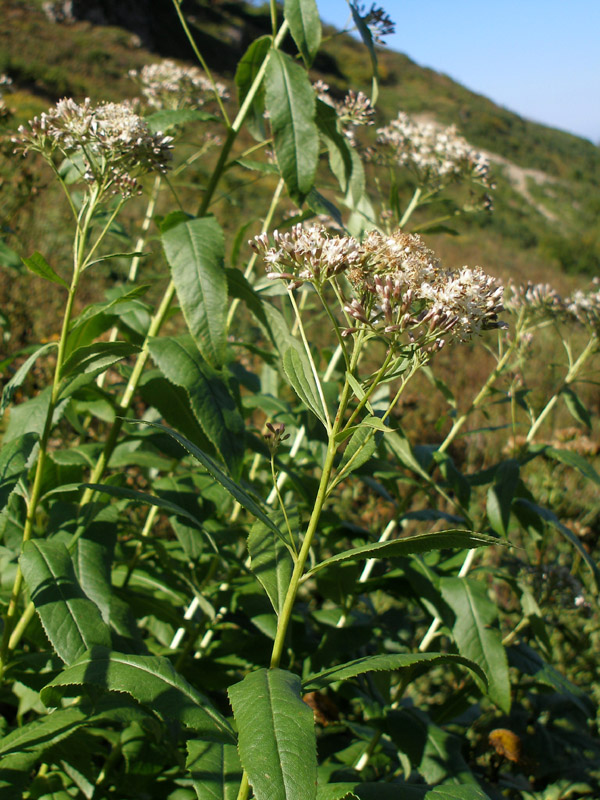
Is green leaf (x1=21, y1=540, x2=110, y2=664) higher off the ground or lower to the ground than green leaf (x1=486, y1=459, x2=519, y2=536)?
lower

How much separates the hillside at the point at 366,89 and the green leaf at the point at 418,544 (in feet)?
9.62

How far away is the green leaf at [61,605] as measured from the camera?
1.41 m

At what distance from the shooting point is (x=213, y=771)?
1155mm

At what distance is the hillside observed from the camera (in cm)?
2061

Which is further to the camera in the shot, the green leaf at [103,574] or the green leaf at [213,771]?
the green leaf at [103,574]

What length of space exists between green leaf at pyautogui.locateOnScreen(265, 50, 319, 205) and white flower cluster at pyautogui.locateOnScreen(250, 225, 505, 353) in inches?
14.4

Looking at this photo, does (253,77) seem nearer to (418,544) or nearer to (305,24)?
(305,24)

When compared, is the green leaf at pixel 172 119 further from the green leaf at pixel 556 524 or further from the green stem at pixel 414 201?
the green leaf at pixel 556 524

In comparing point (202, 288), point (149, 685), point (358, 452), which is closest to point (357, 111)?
point (202, 288)

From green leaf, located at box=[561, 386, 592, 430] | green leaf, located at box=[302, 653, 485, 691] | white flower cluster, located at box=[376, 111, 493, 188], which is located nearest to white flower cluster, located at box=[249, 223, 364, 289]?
green leaf, located at box=[302, 653, 485, 691]

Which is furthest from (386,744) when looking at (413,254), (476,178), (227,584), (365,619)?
(476,178)

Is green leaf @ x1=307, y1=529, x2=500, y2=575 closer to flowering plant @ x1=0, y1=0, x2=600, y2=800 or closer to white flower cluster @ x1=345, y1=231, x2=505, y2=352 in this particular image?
flowering plant @ x1=0, y1=0, x2=600, y2=800

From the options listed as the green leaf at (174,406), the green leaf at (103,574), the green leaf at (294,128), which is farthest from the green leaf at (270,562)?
the green leaf at (294,128)

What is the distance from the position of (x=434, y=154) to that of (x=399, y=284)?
2.15m
